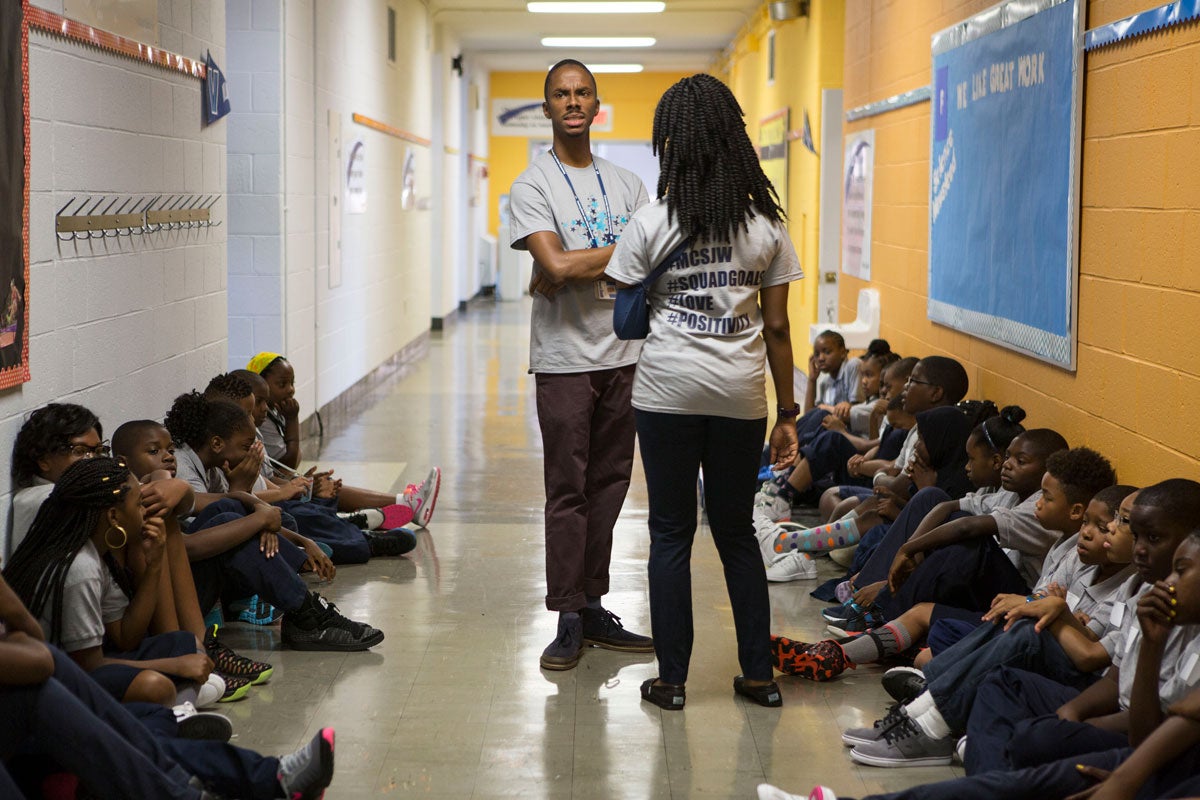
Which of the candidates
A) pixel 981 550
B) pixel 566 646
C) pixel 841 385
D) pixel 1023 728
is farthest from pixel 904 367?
pixel 1023 728

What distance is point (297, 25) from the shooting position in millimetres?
7227

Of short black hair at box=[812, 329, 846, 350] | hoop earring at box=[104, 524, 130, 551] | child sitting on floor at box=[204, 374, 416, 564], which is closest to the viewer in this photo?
hoop earring at box=[104, 524, 130, 551]

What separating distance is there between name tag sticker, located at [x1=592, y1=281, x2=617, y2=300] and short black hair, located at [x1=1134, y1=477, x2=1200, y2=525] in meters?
1.53

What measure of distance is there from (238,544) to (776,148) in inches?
352

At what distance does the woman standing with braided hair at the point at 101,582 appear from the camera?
292 cm

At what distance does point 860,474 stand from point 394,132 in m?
6.85

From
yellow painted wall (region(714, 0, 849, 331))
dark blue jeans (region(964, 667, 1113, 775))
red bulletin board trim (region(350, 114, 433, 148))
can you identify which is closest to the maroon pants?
dark blue jeans (region(964, 667, 1113, 775))

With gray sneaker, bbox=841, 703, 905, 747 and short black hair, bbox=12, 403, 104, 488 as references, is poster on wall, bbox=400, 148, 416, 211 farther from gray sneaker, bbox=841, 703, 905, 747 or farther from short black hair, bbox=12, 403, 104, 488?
gray sneaker, bbox=841, 703, 905, 747

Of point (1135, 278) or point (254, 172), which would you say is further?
point (254, 172)

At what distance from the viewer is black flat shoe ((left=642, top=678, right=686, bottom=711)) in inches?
134

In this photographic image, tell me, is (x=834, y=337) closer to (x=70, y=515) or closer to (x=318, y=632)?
(x=318, y=632)

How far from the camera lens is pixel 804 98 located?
10273 millimetres

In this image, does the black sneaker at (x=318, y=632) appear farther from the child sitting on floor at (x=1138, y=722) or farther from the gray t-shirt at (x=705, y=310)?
the child sitting on floor at (x=1138, y=722)

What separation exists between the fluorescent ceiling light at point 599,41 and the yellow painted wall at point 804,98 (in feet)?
9.09
